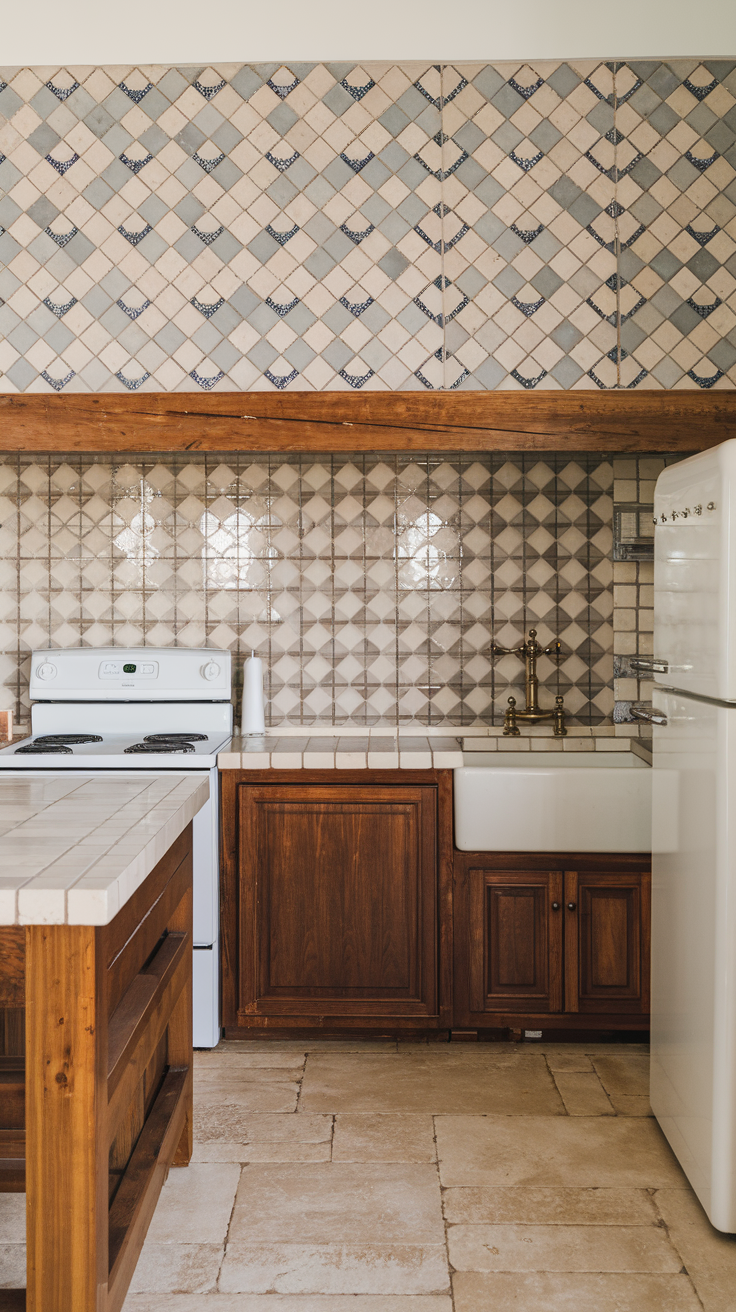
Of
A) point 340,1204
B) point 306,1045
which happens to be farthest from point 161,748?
point 340,1204

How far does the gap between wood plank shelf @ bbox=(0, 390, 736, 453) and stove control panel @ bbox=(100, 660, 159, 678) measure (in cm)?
84

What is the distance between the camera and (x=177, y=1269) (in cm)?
195

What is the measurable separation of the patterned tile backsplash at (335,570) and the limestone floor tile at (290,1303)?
1.92m

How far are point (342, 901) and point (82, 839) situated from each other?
146 centimetres

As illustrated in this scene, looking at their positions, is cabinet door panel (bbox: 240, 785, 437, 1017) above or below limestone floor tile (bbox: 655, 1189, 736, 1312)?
above

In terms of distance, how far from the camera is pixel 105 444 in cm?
292

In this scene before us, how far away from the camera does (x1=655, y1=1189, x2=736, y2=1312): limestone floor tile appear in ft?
6.14

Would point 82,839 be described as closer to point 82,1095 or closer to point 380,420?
point 82,1095

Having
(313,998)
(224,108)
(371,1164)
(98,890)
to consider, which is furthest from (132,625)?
(98,890)

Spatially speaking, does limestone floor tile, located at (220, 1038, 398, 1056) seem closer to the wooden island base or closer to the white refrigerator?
the white refrigerator

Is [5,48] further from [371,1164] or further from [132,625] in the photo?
[371,1164]

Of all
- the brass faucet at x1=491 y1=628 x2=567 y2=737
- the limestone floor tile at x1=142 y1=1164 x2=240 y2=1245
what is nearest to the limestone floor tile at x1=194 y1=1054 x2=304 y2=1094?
the limestone floor tile at x1=142 y1=1164 x2=240 y2=1245

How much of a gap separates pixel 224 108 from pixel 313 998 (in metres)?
2.70

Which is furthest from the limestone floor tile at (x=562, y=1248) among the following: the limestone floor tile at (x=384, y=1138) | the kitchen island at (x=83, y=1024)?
the kitchen island at (x=83, y=1024)
